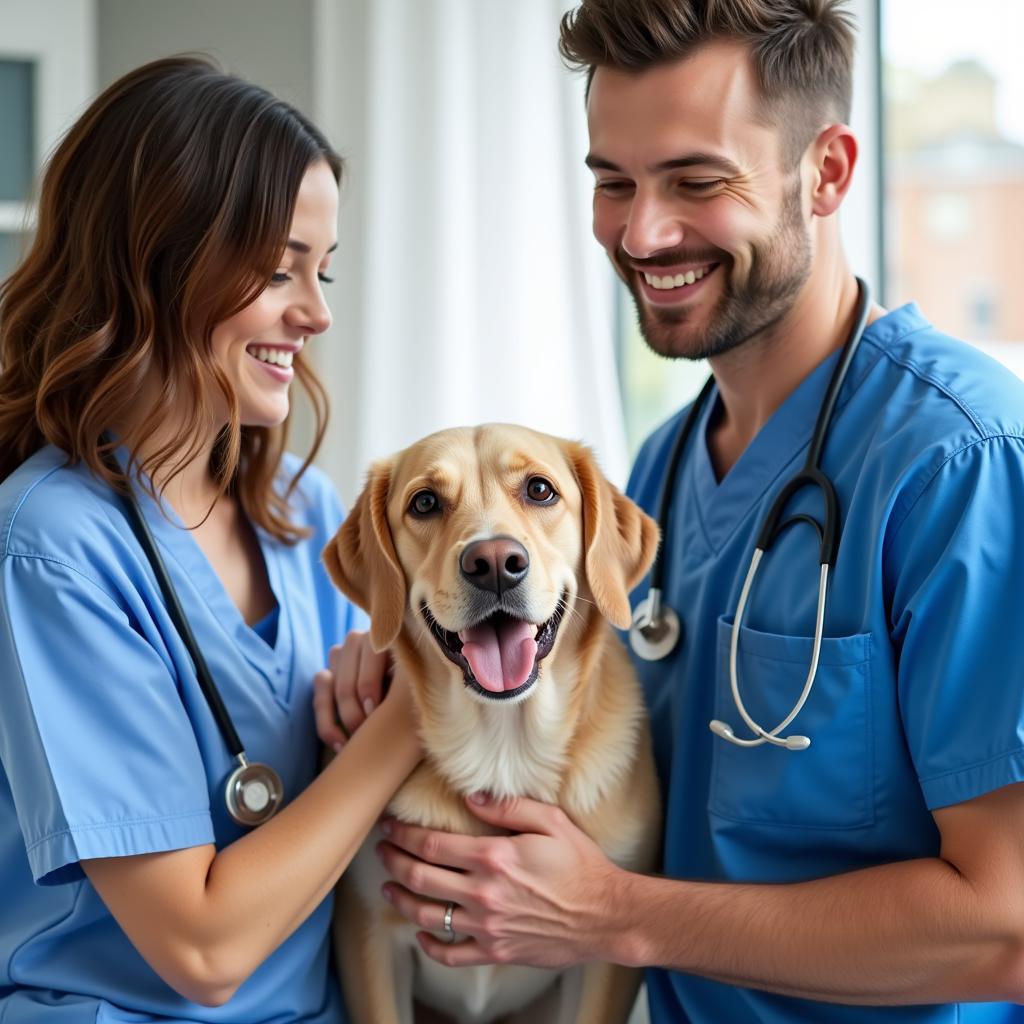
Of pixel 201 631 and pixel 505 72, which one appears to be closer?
pixel 201 631

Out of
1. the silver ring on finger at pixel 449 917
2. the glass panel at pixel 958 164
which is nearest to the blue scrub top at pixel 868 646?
the silver ring on finger at pixel 449 917

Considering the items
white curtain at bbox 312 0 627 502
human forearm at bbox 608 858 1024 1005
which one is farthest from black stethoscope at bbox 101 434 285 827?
white curtain at bbox 312 0 627 502

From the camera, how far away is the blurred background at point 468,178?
310 cm

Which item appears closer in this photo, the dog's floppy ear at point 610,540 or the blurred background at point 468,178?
the dog's floppy ear at point 610,540

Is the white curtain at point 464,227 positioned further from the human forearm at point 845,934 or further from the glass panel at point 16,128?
the human forearm at point 845,934

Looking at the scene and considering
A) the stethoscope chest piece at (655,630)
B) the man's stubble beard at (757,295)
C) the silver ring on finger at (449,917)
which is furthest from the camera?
the stethoscope chest piece at (655,630)

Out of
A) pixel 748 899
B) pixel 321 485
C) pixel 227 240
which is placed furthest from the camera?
pixel 321 485

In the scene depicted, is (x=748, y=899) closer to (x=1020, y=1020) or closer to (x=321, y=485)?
(x=1020, y=1020)

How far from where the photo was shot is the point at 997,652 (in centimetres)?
144

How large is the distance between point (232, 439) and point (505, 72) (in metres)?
1.80

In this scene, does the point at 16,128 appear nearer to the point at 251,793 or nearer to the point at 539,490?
the point at 539,490

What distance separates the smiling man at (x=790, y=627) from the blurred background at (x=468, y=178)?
3.99 ft

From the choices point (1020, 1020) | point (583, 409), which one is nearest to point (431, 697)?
point (1020, 1020)

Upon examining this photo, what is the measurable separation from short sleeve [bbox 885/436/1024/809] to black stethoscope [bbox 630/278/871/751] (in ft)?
0.37
